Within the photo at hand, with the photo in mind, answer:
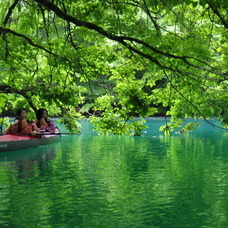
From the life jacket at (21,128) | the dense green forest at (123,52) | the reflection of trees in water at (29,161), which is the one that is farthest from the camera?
the life jacket at (21,128)

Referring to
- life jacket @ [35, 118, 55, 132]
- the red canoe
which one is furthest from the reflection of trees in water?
life jacket @ [35, 118, 55, 132]

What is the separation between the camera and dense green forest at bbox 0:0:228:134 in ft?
26.1

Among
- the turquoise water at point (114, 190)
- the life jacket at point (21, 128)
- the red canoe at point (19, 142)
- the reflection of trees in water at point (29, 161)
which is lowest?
the turquoise water at point (114, 190)

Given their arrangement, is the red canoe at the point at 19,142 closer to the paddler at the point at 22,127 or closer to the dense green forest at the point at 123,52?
the paddler at the point at 22,127

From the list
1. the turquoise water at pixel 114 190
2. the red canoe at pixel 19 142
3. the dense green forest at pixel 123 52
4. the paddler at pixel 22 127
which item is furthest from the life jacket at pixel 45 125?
the turquoise water at pixel 114 190

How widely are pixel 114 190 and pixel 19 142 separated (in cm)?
899

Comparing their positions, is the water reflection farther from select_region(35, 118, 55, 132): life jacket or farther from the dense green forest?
select_region(35, 118, 55, 132): life jacket

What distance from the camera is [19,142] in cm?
1770

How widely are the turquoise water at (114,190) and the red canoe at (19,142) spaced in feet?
1.56

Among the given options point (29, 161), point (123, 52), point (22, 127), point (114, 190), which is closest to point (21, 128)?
point (22, 127)

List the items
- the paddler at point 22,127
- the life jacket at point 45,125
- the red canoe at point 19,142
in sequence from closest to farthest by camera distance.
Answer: the red canoe at point 19,142 → the paddler at point 22,127 → the life jacket at point 45,125

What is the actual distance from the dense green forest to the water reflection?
148cm

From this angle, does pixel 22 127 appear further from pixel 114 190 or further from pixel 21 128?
pixel 114 190

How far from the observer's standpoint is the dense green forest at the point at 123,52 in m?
7.96
